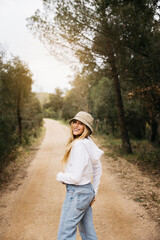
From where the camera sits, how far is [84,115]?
251cm

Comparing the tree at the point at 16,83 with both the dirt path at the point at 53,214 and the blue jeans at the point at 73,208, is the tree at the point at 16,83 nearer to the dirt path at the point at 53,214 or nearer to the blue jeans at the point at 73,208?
the dirt path at the point at 53,214

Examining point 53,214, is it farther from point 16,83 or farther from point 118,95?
point 16,83

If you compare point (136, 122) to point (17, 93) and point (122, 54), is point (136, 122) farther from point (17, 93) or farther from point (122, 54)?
point (17, 93)

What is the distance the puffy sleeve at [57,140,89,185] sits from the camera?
7.27ft

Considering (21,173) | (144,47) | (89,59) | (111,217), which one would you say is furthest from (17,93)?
(111,217)

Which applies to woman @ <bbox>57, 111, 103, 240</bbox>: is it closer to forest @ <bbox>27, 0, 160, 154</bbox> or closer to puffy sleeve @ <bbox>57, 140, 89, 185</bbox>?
puffy sleeve @ <bbox>57, 140, 89, 185</bbox>

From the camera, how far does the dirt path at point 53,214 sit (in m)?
3.77

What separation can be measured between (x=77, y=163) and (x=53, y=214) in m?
2.93

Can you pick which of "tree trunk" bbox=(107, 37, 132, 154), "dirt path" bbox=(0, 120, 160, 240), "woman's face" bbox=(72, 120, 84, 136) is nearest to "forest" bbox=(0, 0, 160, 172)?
"tree trunk" bbox=(107, 37, 132, 154)

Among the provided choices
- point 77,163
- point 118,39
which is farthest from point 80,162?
point 118,39

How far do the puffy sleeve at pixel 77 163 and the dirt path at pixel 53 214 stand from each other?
204 centimetres

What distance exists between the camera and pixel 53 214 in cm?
459

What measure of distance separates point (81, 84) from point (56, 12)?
18327mm

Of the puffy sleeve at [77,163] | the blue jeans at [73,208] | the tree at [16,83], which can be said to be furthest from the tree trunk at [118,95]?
the blue jeans at [73,208]
